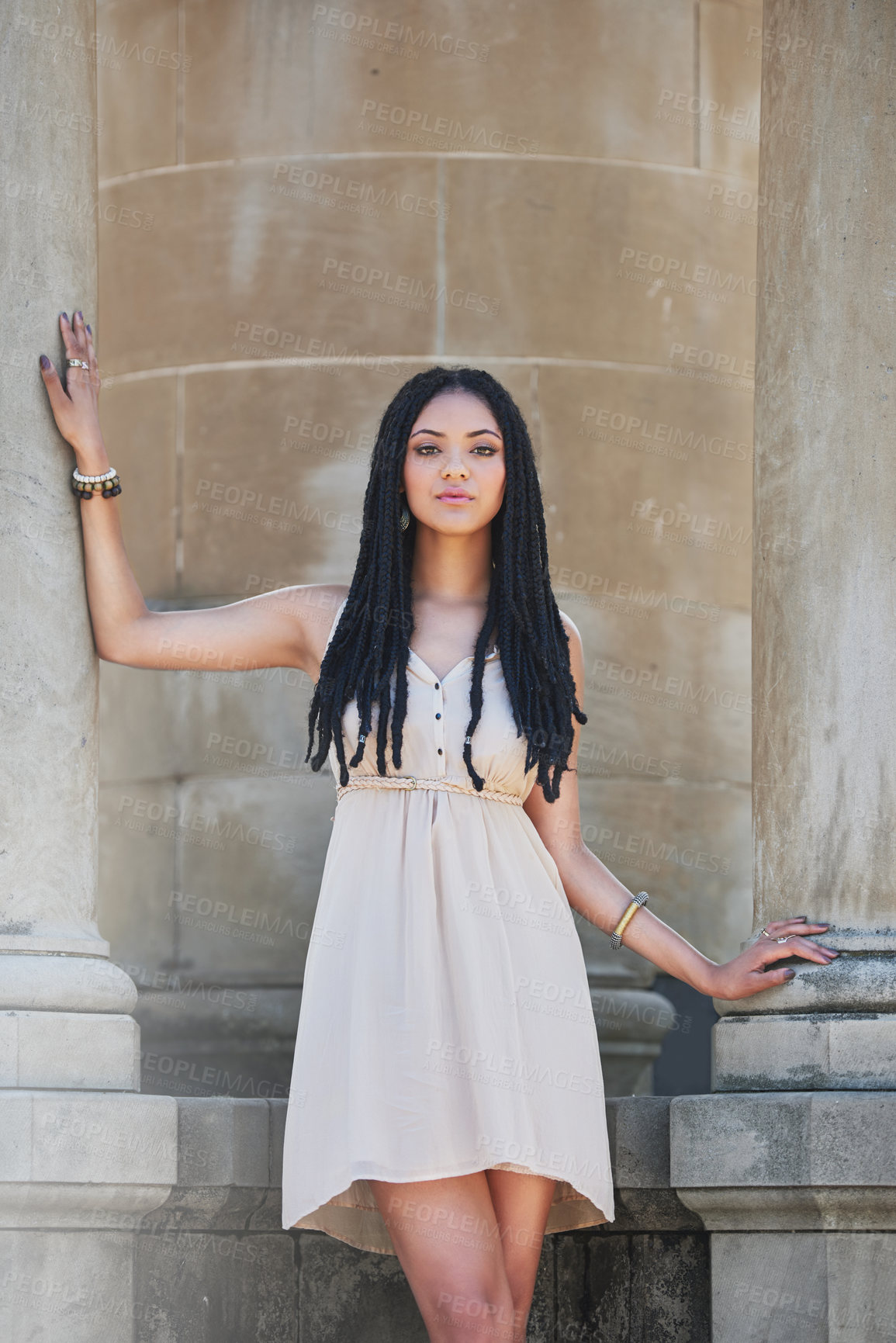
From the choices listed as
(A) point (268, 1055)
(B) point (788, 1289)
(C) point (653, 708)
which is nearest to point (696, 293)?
(C) point (653, 708)

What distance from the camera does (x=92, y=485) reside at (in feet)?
18.0

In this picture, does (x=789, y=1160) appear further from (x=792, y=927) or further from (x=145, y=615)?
(x=145, y=615)

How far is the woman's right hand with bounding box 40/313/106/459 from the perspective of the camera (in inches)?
214

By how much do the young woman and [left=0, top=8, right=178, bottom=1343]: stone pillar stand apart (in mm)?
115

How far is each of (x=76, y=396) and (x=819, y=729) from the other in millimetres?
2310

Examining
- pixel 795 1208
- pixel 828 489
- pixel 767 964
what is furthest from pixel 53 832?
pixel 828 489

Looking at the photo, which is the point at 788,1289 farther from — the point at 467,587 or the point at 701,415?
the point at 701,415

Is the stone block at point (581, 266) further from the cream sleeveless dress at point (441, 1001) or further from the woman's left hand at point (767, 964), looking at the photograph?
the woman's left hand at point (767, 964)

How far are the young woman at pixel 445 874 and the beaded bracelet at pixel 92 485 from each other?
0.10ft

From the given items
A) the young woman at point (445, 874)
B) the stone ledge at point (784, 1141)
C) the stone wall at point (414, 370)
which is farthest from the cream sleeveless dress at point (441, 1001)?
the stone wall at point (414, 370)

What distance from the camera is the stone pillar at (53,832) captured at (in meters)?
5.08

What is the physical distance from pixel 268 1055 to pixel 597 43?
13.7 ft

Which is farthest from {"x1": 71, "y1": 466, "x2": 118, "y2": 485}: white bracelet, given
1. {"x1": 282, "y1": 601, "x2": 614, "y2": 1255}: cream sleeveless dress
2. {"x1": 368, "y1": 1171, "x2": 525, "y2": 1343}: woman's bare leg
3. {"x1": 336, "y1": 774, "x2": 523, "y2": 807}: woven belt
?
{"x1": 368, "y1": 1171, "x2": 525, "y2": 1343}: woman's bare leg

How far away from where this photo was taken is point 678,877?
760 cm
